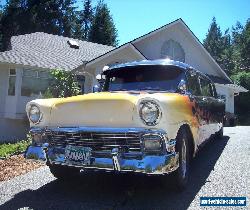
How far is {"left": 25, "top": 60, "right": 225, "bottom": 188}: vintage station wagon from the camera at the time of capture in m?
4.18

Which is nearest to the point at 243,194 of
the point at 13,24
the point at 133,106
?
the point at 133,106

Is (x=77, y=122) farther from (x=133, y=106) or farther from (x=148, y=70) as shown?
(x=148, y=70)

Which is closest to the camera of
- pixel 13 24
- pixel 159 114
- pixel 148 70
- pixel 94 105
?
pixel 159 114

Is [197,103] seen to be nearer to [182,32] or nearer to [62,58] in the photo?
[62,58]

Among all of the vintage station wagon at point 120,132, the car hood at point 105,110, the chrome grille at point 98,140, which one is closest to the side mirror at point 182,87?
the vintage station wagon at point 120,132

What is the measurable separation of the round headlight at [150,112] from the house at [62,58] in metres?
13.2

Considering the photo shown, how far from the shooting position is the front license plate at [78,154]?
4.38m

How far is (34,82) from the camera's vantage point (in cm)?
1738

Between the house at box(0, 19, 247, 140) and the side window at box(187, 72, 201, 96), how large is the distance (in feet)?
37.3

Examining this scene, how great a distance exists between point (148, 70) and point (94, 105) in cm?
170

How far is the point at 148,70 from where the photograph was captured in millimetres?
5879

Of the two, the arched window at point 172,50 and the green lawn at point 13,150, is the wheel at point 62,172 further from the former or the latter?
the arched window at point 172,50

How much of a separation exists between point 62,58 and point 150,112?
1629cm

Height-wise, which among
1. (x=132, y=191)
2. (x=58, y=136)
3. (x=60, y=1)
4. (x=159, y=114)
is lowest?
(x=132, y=191)
